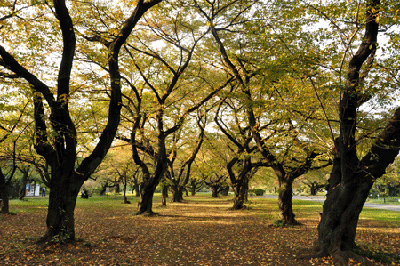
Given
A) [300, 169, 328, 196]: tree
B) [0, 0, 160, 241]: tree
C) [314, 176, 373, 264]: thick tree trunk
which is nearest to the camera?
[314, 176, 373, 264]: thick tree trunk

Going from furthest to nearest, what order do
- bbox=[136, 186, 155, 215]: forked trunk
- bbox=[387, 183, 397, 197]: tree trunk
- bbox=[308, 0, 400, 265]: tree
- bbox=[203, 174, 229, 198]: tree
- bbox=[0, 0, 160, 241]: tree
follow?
1. bbox=[387, 183, 397, 197]: tree trunk
2. bbox=[203, 174, 229, 198]: tree
3. bbox=[136, 186, 155, 215]: forked trunk
4. bbox=[0, 0, 160, 241]: tree
5. bbox=[308, 0, 400, 265]: tree

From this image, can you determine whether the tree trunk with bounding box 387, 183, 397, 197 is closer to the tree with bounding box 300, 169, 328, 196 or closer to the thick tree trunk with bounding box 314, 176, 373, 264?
the tree with bounding box 300, 169, 328, 196

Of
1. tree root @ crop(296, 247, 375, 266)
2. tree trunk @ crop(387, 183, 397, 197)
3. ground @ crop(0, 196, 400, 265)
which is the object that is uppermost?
tree root @ crop(296, 247, 375, 266)

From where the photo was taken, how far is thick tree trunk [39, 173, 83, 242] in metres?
7.30

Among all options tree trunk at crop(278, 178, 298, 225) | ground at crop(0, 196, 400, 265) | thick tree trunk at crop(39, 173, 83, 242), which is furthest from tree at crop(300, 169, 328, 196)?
thick tree trunk at crop(39, 173, 83, 242)

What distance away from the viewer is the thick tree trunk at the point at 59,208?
7301 mm

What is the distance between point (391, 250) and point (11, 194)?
3955 centimetres

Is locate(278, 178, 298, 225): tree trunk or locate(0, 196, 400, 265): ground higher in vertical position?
locate(278, 178, 298, 225): tree trunk

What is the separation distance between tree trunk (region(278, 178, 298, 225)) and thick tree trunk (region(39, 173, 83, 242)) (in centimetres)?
939

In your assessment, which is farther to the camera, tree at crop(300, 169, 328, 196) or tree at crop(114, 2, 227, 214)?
tree at crop(300, 169, 328, 196)

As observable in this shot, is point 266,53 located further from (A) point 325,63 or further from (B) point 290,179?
(B) point 290,179

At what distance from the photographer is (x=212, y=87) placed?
1428cm

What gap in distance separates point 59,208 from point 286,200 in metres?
9.79

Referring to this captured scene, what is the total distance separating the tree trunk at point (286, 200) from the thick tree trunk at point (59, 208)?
9394mm
